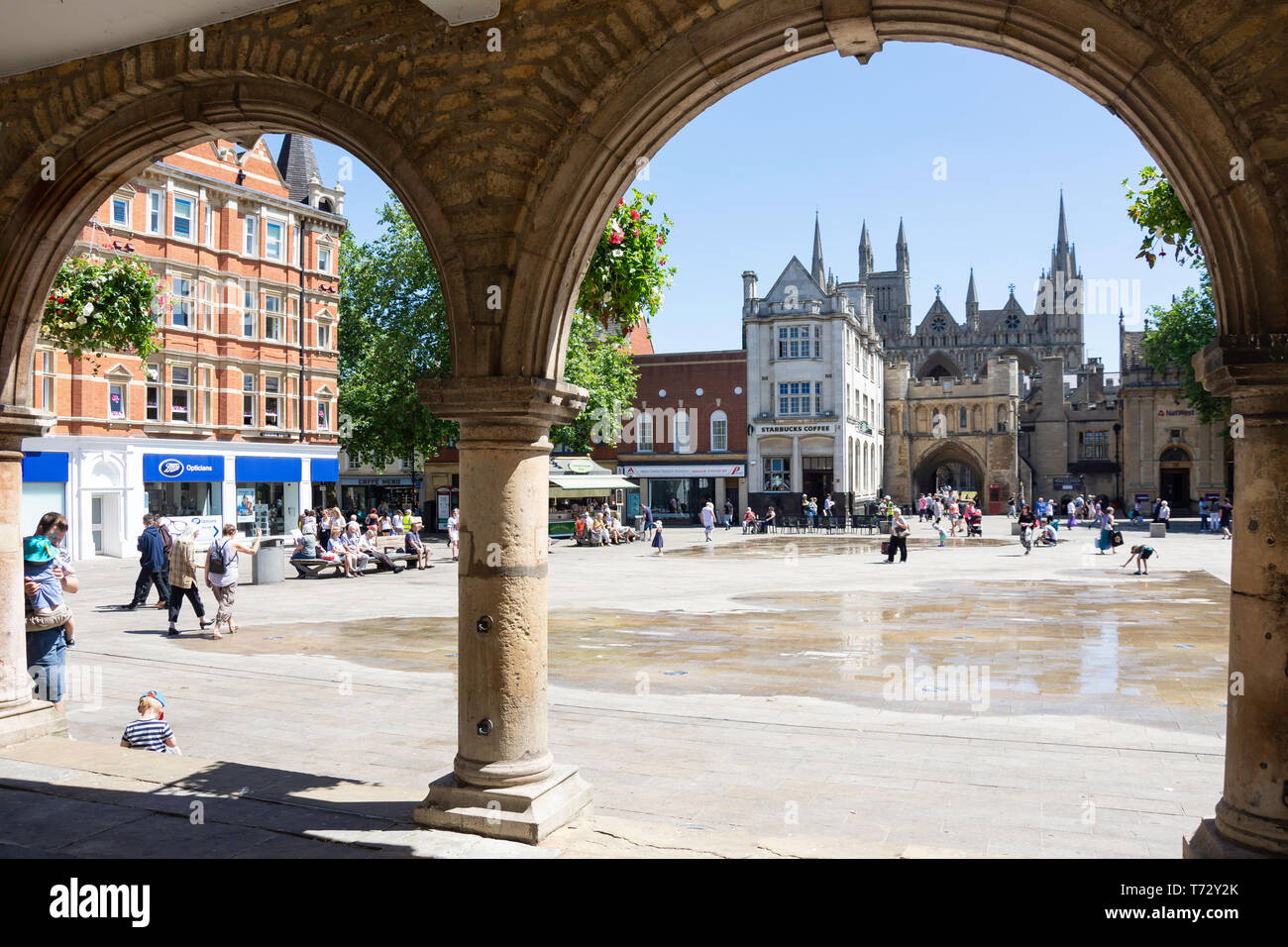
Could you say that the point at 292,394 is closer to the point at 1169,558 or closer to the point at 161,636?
the point at 161,636

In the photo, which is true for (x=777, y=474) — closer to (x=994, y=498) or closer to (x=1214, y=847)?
(x=994, y=498)

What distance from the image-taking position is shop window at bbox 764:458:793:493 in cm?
4366

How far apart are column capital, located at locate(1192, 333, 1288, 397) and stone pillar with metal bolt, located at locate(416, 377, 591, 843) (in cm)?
292

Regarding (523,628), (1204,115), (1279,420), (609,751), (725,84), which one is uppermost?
(725,84)

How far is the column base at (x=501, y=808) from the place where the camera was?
4543 mm

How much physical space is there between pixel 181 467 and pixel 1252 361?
94.0 ft

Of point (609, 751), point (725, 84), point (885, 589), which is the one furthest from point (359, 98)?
point (885, 589)

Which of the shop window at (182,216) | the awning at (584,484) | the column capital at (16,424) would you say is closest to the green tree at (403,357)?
the awning at (584,484)

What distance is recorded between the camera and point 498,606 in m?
4.73

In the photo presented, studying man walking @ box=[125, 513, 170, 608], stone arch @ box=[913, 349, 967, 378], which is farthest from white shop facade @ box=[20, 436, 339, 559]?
stone arch @ box=[913, 349, 967, 378]

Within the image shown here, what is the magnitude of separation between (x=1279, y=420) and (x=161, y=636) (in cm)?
1191

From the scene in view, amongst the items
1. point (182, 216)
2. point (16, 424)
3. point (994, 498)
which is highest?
point (182, 216)

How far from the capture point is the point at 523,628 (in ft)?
15.6

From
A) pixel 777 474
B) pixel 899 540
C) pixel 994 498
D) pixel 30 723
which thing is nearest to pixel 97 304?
pixel 30 723
